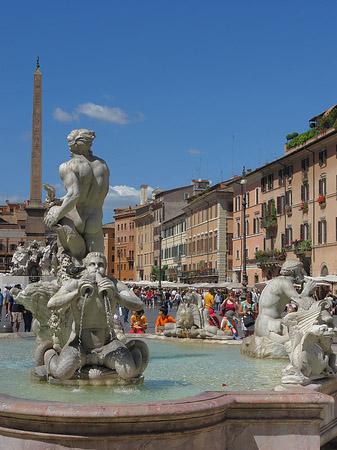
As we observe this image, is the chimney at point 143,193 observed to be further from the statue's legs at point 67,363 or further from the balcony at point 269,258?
the statue's legs at point 67,363

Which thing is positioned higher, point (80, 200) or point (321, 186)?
point (321, 186)

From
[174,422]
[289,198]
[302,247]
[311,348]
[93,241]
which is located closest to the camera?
[174,422]

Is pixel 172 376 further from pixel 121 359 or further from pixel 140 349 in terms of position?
pixel 121 359

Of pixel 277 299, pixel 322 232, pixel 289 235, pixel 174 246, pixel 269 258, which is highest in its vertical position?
pixel 174 246

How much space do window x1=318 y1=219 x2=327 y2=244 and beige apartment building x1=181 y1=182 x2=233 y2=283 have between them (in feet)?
66.9

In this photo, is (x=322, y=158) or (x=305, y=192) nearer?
(x=322, y=158)

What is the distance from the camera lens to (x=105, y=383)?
5812 mm

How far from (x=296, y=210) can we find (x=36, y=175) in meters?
21.8

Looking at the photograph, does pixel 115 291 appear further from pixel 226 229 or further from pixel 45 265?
pixel 226 229

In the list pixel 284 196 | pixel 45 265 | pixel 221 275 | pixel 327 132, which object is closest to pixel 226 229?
pixel 221 275

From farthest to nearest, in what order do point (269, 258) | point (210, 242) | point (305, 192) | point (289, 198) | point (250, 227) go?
1. point (210, 242)
2. point (250, 227)
3. point (269, 258)
4. point (289, 198)
5. point (305, 192)

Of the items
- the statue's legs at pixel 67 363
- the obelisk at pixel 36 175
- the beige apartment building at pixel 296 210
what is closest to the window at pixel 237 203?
the beige apartment building at pixel 296 210

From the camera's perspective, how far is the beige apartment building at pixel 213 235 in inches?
2712

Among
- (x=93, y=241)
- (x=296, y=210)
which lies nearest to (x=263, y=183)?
(x=296, y=210)
